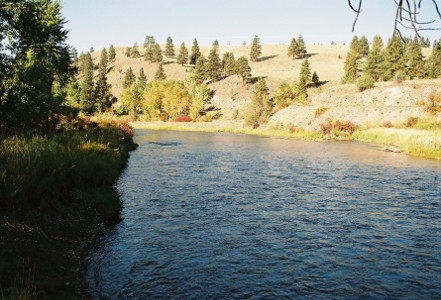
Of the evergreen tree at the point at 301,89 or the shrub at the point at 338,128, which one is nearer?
the shrub at the point at 338,128

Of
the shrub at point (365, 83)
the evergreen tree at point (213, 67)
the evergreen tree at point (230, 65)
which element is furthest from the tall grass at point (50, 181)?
the evergreen tree at point (230, 65)

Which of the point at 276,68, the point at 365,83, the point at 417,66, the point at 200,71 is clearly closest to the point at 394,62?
the point at 417,66

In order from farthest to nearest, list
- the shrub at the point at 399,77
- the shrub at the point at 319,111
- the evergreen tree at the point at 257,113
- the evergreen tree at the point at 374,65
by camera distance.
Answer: the evergreen tree at the point at 374,65 < the evergreen tree at the point at 257,113 < the shrub at the point at 399,77 < the shrub at the point at 319,111

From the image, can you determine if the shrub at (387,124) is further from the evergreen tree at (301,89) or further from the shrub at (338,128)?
the evergreen tree at (301,89)

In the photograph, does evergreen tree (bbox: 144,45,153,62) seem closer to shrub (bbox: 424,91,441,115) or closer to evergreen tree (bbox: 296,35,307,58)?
evergreen tree (bbox: 296,35,307,58)

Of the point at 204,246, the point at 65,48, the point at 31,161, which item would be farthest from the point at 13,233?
the point at 65,48

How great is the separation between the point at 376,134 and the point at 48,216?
53.3 m

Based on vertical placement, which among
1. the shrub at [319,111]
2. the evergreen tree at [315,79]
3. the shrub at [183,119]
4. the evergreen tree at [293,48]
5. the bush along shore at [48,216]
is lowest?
the bush along shore at [48,216]

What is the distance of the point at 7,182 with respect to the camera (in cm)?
920

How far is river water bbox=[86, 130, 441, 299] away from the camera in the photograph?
735 cm

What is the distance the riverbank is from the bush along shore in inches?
1279

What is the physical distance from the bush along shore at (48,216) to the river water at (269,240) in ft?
1.92

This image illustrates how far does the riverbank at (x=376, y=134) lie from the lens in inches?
1372

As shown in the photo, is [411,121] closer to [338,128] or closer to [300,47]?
[338,128]
